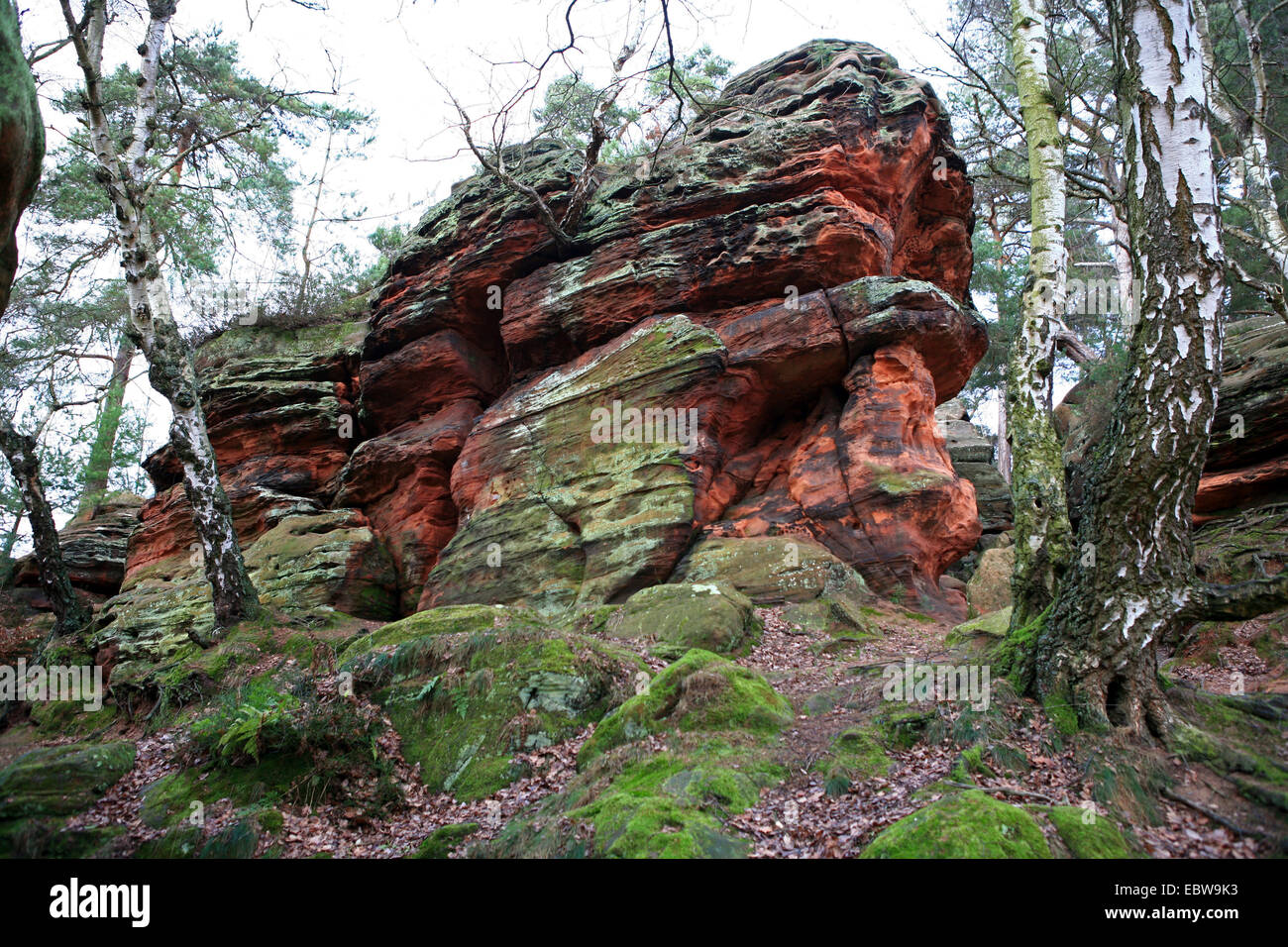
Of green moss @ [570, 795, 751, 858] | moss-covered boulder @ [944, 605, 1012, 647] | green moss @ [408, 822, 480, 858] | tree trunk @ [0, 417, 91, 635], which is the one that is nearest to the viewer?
green moss @ [570, 795, 751, 858]

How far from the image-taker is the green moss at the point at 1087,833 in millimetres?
4148

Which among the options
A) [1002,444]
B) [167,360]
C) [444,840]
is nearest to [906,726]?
[444,840]

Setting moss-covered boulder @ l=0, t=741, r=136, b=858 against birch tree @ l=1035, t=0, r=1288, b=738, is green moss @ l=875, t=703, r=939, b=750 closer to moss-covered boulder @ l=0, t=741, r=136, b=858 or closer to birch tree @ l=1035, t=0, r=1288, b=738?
birch tree @ l=1035, t=0, r=1288, b=738

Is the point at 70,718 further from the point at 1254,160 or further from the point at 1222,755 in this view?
the point at 1254,160

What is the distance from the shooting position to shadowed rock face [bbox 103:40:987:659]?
13922 mm

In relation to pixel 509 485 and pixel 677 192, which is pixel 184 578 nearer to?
pixel 509 485

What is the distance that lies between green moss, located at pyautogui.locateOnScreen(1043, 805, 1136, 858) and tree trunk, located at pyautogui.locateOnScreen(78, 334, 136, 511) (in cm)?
2440

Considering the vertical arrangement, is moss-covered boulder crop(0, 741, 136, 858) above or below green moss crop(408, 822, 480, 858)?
above

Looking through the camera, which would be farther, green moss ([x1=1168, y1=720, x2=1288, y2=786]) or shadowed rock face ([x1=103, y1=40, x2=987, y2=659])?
shadowed rock face ([x1=103, y1=40, x2=987, y2=659])

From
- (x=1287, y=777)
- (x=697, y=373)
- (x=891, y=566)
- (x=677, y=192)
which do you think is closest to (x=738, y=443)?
(x=697, y=373)

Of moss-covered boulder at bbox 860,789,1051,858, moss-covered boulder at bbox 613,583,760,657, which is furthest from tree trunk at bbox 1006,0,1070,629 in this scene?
moss-covered boulder at bbox 613,583,760,657

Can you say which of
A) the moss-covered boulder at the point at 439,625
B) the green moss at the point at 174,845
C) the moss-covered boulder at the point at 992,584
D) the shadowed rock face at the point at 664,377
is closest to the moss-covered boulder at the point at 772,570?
the shadowed rock face at the point at 664,377

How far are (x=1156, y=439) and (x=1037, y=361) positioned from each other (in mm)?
3536
